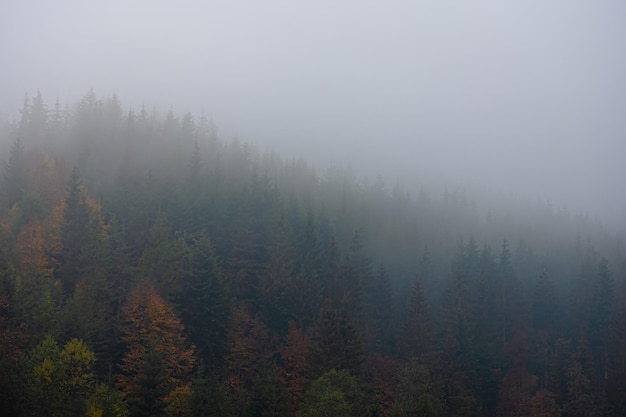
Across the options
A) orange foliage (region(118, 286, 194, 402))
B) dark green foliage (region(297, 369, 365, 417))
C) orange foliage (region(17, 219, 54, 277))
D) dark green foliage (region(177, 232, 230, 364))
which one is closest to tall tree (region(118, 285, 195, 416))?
orange foliage (region(118, 286, 194, 402))

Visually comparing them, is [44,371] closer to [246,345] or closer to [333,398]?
[333,398]

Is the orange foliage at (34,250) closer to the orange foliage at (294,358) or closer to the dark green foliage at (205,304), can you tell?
the dark green foliage at (205,304)

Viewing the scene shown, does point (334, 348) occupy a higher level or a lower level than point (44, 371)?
lower

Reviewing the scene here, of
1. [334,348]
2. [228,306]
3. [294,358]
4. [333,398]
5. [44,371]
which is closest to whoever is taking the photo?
[44,371]

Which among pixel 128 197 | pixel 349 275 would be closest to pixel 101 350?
pixel 128 197

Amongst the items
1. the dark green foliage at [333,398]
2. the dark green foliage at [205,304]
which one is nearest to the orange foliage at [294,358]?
the dark green foliage at [205,304]

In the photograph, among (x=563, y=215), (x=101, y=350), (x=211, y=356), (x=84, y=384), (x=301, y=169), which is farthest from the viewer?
(x=563, y=215)

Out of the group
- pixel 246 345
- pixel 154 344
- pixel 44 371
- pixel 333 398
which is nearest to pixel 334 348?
pixel 246 345

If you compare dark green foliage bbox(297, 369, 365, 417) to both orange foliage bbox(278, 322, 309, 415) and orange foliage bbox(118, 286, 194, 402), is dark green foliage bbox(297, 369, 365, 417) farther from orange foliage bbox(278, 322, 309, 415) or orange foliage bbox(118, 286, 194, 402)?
orange foliage bbox(118, 286, 194, 402)

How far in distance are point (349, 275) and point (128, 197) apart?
3348cm

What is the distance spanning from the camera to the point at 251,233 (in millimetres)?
73812

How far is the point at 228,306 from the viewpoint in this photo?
5903 centimetres

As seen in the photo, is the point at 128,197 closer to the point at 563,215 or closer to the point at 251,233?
the point at 251,233

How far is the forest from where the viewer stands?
4047 centimetres
